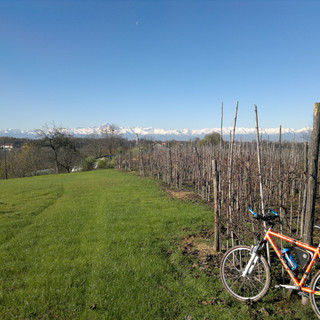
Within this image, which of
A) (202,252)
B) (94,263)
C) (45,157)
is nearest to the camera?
(94,263)

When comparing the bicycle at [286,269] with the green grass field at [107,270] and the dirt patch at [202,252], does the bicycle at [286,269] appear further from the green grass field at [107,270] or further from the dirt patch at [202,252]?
the dirt patch at [202,252]

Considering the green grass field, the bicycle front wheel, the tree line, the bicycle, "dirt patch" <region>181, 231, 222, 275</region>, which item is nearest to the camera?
the bicycle

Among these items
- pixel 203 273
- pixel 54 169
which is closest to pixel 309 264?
pixel 203 273

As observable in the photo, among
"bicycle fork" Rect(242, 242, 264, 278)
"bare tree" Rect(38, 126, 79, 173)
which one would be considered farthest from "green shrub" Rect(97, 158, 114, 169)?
"bicycle fork" Rect(242, 242, 264, 278)

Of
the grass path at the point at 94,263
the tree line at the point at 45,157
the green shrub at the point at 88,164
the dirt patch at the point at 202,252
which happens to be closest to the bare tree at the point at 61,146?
the tree line at the point at 45,157

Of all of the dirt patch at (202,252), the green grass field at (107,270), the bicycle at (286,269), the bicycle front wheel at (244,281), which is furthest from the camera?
the dirt patch at (202,252)

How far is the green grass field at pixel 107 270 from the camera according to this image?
2523mm

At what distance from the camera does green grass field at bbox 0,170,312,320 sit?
8.28 ft

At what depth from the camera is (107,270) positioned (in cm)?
336

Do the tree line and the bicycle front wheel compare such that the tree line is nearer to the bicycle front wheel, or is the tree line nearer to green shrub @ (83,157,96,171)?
green shrub @ (83,157,96,171)

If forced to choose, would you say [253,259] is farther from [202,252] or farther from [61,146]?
[61,146]

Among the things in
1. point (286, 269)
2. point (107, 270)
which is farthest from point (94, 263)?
point (286, 269)

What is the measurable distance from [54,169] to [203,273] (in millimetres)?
30872

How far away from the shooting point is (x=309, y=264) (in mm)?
2184
